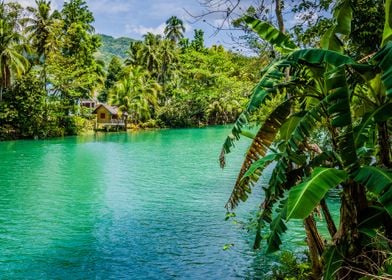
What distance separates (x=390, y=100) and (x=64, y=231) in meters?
8.11

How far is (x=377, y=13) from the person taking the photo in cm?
658

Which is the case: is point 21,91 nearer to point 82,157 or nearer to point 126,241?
point 82,157

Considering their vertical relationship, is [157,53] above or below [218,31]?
above

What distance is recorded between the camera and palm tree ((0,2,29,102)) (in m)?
31.8

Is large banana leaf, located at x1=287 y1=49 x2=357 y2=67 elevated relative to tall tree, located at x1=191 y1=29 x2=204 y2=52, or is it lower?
lower

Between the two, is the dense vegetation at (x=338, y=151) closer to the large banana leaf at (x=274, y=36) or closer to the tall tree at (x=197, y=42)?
the large banana leaf at (x=274, y=36)

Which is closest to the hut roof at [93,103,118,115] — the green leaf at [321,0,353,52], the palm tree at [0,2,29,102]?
the palm tree at [0,2,29,102]

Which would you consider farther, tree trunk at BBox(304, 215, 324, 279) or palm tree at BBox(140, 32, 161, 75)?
palm tree at BBox(140, 32, 161, 75)

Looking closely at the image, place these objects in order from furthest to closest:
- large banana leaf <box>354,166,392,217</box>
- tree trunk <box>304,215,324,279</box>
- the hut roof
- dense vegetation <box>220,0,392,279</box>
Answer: the hut roof
tree trunk <box>304,215,324,279</box>
dense vegetation <box>220,0,392,279</box>
large banana leaf <box>354,166,392,217</box>

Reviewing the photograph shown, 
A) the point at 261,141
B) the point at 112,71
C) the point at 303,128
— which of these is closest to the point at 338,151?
the point at 303,128

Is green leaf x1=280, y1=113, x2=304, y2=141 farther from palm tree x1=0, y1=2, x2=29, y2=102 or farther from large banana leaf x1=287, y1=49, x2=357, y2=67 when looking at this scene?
palm tree x1=0, y1=2, x2=29, y2=102

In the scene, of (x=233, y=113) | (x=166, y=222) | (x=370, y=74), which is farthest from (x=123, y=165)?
(x=233, y=113)

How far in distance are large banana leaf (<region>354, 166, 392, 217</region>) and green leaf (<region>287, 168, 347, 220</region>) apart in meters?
0.18

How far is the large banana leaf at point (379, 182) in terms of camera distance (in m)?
3.37
